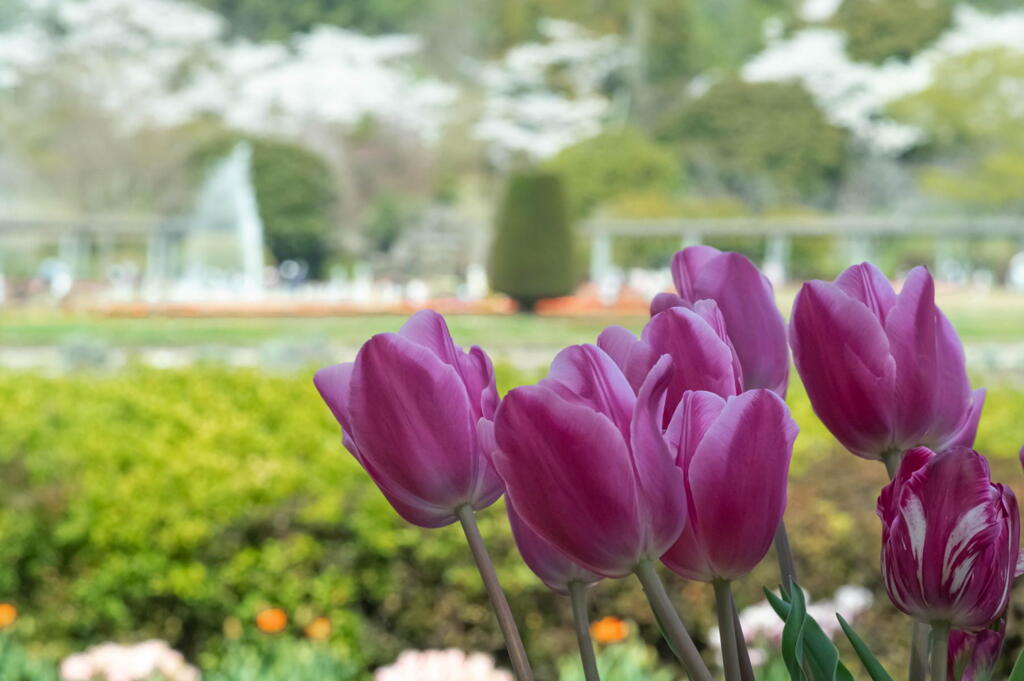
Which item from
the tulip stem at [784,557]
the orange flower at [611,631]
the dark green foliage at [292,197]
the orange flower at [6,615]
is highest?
the dark green foliage at [292,197]

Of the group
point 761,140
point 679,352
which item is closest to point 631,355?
point 679,352

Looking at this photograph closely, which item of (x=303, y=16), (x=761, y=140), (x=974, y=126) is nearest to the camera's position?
(x=974, y=126)

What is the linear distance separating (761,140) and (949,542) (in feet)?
79.3

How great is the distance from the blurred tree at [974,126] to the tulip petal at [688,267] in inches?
877

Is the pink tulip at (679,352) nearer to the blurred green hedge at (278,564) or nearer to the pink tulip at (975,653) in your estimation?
the pink tulip at (975,653)

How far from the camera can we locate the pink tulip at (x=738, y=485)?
1.05 feet

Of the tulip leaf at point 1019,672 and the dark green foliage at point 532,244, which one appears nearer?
the tulip leaf at point 1019,672

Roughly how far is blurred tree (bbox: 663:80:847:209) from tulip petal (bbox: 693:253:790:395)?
78.5 ft

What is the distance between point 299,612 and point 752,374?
6.06ft

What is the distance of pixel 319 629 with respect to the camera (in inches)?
80.1

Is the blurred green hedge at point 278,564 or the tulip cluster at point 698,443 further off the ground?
the tulip cluster at point 698,443

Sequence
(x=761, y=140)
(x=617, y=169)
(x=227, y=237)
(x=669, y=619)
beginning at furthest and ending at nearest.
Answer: (x=761, y=140), (x=617, y=169), (x=227, y=237), (x=669, y=619)

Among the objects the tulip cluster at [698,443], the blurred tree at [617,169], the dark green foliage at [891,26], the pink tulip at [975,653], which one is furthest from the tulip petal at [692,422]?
the dark green foliage at [891,26]

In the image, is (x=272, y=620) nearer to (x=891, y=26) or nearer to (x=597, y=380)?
(x=597, y=380)
